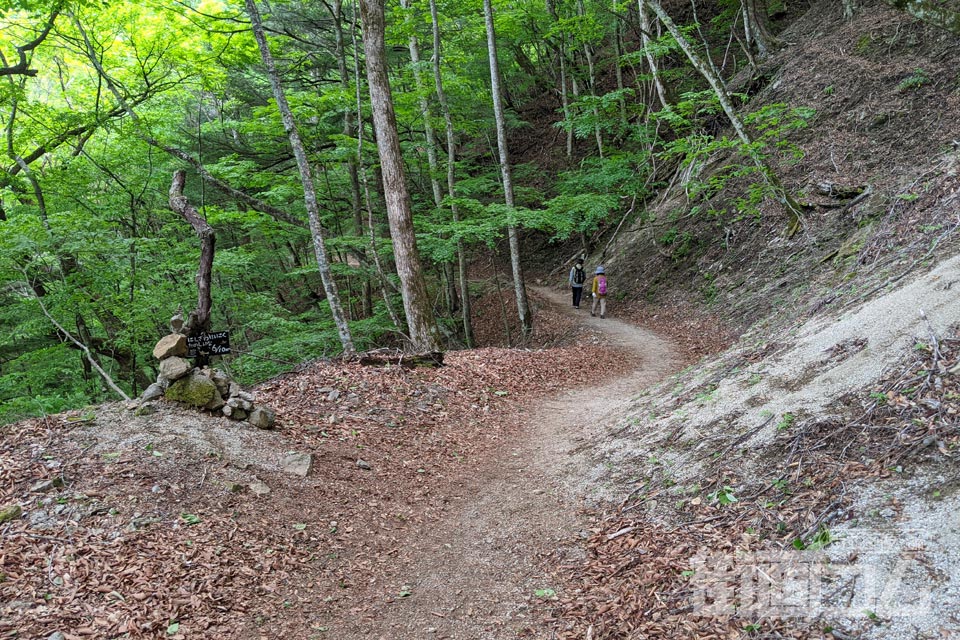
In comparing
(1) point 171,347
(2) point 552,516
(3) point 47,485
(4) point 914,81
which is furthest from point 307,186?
(4) point 914,81

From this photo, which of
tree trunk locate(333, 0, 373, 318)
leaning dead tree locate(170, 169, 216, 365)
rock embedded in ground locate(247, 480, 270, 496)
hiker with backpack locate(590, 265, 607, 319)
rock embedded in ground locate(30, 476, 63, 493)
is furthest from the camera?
hiker with backpack locate(590, 265, 607, 319)

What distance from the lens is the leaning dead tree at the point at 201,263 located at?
6141 millimetres

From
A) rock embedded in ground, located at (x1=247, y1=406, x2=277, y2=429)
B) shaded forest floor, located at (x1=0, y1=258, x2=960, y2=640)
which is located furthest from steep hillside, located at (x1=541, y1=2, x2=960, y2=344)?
rock embedded in ground, located at (x1=247, y1=406, x2=277, y2=429)

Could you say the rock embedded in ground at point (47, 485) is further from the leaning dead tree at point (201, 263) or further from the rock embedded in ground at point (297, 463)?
the leaning dead tree at point (201, 263)

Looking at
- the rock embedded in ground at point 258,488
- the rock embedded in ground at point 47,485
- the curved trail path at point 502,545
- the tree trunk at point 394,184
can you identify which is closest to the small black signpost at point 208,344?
the rock embedded in ground at point 258,488

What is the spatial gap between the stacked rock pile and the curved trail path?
2851 mm

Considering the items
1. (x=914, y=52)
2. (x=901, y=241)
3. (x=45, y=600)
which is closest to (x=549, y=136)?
(x=914, y=52)

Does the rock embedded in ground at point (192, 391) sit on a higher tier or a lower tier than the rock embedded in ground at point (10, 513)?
higher

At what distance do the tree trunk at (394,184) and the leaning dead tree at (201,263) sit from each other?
10.7ft

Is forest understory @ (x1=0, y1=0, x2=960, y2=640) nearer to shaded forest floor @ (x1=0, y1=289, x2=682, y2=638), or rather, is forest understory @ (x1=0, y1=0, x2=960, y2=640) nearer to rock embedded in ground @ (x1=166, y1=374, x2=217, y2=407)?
shaded forest floor @ (x1=0, y1=289, x2=682, y2=638)

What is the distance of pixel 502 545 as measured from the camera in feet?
15.5

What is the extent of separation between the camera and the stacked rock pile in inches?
235

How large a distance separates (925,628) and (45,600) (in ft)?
16.3

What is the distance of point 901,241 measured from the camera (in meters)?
7.63
